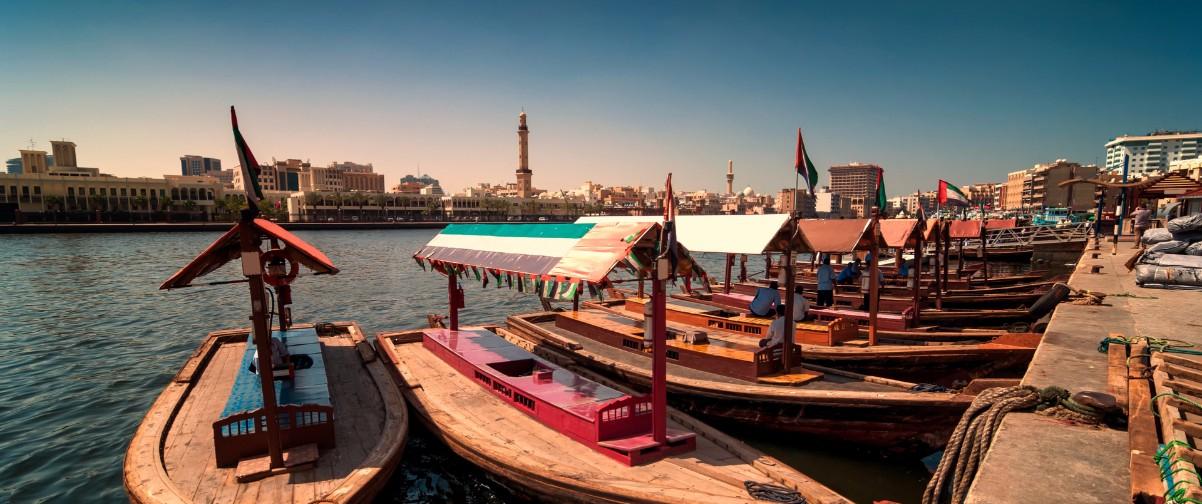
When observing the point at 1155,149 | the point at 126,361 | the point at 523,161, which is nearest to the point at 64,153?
the point at 523,161

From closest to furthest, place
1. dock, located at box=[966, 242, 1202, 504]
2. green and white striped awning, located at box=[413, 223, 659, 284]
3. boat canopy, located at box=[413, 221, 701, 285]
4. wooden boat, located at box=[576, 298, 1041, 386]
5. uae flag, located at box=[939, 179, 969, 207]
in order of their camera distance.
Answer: dock, located at box=[966, 242, 1202, 504]
boat canopy, located at box=[413, 221, 701, 285]
green and white striped awning, located at box=[413, 223, 659, 284]
wooden boat, located at box=[576, 298, 1041, 386]
uae flag, located at box=[939, 179, 969, 207]

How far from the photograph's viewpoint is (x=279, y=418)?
8555mm

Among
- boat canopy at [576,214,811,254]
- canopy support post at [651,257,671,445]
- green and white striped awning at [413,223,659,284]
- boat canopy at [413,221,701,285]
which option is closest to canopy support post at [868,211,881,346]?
boat canopy at [576,214,811,254]

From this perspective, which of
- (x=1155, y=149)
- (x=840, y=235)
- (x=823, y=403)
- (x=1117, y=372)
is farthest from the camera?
(x=1155, y=149)

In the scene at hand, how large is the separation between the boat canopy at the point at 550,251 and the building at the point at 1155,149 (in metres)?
225

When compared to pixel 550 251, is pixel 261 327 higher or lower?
lower

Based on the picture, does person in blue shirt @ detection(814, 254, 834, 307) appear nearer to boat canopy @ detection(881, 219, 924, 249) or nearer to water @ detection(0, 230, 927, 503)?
boat canopy @ detection(881, 219, 924, 249)

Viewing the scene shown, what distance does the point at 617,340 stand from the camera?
51.6 ft

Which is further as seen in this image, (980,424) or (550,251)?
(550,251)

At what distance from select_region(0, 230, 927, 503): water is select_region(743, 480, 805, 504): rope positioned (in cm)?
376

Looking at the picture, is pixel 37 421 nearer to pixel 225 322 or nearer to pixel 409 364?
pixel 409 364

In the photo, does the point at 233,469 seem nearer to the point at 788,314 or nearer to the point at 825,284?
the point at 788,314

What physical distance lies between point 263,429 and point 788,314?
32.3ft

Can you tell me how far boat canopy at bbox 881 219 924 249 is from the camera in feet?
55.2
